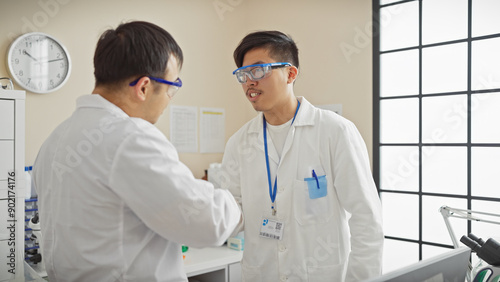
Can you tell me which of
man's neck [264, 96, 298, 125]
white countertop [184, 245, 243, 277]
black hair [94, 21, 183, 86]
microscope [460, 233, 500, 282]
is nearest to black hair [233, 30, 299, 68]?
man's neck [264, 96, 298, 125]

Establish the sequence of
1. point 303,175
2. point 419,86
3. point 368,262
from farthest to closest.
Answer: point 419,86
point 303,175
point 368,262

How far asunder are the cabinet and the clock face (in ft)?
1.72

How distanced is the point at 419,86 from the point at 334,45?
0.73 metres

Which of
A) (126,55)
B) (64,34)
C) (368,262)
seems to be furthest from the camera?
(64,34)

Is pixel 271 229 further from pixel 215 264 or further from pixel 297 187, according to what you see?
pixel 215 264

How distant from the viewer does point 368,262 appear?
156cm

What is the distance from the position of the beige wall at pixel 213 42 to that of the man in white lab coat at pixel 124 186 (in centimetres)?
170

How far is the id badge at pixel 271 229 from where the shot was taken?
172 cm

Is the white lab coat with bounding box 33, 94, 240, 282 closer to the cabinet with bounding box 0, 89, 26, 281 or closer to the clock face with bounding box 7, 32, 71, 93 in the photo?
the cabinet with bounding box 0, 89, 26, 281

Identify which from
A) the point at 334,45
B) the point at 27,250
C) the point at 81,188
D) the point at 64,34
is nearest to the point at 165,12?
the point at 64,34

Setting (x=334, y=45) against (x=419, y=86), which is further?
(x=334, y=45)

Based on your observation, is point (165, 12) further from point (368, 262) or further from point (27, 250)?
point (368, 262)

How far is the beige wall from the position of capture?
2631 mm

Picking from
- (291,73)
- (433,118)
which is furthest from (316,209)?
(433,118)
